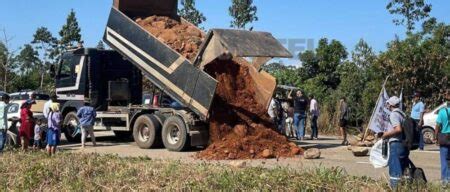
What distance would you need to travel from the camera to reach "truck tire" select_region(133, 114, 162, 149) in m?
16.0

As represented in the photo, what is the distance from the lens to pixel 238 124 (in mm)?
14648

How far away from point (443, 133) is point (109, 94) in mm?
11270

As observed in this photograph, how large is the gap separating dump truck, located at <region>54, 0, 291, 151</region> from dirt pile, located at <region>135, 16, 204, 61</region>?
374 mm

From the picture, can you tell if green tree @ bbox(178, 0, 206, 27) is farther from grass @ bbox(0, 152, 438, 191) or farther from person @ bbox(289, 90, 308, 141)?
grass @ bbox(0, 152, 438, 191)

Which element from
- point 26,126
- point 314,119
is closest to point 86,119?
A: point 26,126

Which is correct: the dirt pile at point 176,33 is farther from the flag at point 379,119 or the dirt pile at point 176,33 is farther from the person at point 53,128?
the flag at point 379,119

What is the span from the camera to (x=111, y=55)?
18.5m

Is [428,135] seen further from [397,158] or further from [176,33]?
[397,158]

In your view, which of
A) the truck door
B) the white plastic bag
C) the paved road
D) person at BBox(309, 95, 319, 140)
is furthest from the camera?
person at BBox(309, 95, 319, 140)

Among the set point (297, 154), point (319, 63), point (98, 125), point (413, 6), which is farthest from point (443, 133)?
point (319, 63)

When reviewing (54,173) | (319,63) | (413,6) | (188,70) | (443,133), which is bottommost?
(54,173)

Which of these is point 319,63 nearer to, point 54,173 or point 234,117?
point 234,117

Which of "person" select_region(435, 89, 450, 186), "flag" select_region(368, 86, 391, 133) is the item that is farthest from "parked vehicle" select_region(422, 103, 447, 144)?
"person" select_region(435, 89, 450, 186)

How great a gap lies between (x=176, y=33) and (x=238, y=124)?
3.22 m
